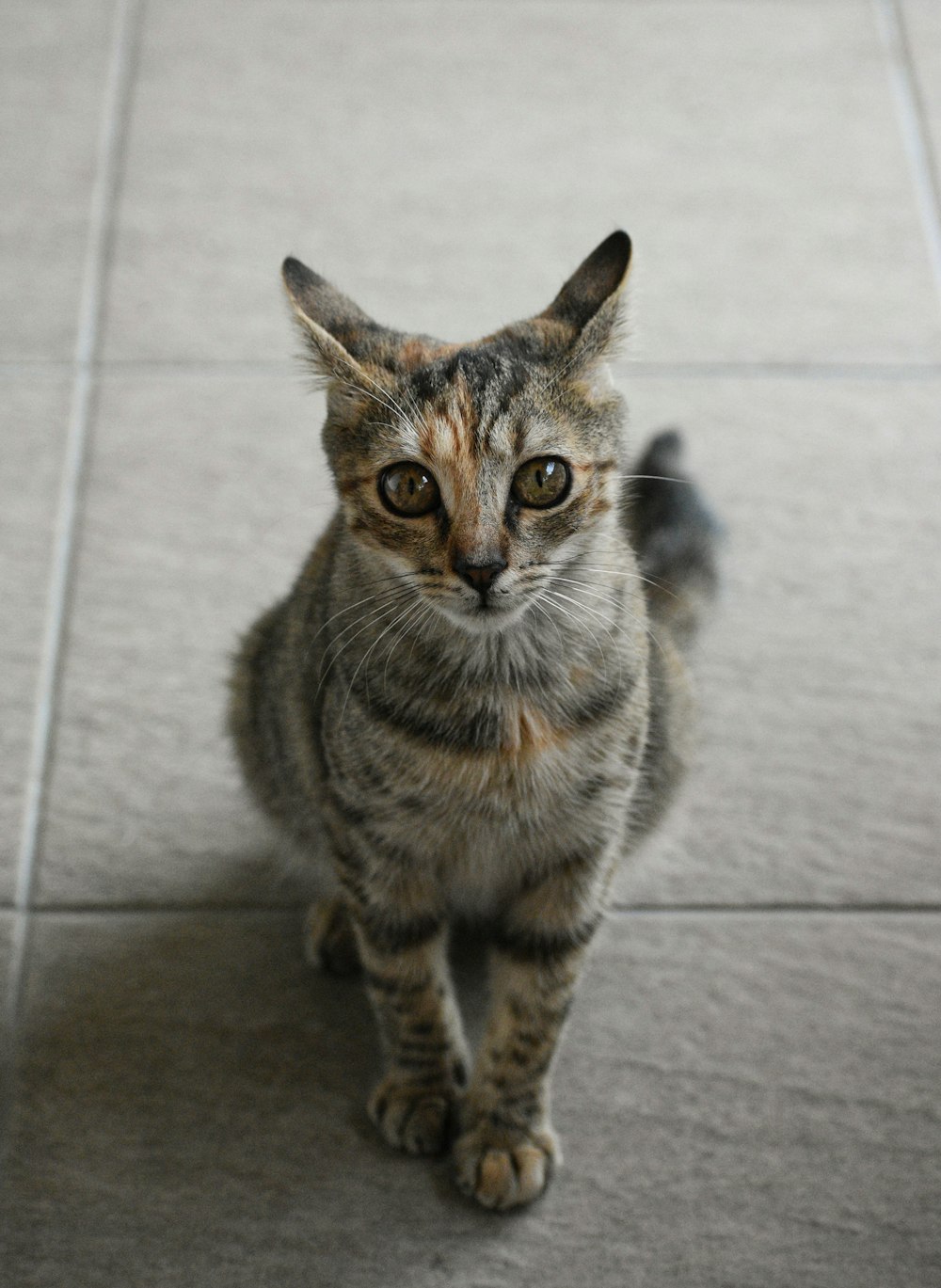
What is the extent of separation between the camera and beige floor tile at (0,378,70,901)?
1746 millimetres

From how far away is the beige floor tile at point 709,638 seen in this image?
1.70 metres

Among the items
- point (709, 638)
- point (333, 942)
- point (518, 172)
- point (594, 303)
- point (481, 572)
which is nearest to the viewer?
point (481, 572)

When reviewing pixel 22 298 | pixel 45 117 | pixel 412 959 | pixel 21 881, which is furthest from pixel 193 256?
pixel 412 959

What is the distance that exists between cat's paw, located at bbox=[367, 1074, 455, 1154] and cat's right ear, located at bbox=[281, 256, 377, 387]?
2.58 feet

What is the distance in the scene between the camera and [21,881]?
166 centimetres

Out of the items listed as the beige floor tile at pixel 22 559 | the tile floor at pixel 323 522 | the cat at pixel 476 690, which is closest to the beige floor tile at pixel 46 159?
the tile floor at pixel 323 522

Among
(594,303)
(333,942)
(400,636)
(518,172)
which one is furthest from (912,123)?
(333,942)

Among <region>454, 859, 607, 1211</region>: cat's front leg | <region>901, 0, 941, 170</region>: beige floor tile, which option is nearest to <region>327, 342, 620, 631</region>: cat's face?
Answer: <region>454, 859, 607, 1211</region>: cat's front leg

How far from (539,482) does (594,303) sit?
20 cm

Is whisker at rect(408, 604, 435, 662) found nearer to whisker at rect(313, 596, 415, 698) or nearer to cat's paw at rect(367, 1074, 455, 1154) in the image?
whisker at rect(313, 596, 415, 698)

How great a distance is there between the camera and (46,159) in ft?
7.96

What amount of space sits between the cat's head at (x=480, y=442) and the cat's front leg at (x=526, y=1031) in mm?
364

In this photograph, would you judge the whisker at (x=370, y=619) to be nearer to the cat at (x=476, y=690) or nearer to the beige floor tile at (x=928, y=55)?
the cat at (x=476, y=690)

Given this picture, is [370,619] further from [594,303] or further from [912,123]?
[912,123]
